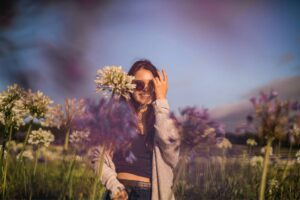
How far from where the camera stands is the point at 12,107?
1.10 m

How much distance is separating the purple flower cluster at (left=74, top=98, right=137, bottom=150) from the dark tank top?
51 cm

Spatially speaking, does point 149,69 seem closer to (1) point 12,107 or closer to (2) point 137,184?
(2) point 137,184

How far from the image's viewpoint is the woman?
1239 millimetres

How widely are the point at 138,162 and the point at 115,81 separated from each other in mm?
551

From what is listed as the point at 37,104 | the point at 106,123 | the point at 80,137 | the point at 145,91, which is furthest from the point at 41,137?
the point at 106,123

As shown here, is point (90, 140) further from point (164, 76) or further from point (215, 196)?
point (215, 196)

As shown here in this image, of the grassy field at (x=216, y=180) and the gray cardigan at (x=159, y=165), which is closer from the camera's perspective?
the gray cardigan at (x=159, y=165)

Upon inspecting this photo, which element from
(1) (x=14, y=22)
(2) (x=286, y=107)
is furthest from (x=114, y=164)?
(1) (x=14, y=22)

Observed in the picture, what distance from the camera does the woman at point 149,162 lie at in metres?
1.24

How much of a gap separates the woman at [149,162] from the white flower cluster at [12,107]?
0.27m

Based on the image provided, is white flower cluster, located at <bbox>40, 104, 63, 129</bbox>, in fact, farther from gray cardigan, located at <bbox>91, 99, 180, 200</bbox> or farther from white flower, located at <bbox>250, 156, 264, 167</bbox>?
white flower, located at <bbox>250, 156, 264, 167</bbox>

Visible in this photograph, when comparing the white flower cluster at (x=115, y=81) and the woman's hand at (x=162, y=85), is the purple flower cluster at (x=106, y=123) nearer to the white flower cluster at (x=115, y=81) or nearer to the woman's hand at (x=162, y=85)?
the white flower cluster at (x=115, y=81)

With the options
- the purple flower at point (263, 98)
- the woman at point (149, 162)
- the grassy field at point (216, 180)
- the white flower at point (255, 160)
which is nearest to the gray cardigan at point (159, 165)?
the woman at point (149, 162)

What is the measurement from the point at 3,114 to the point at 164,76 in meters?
0.57
